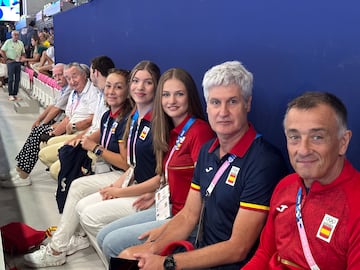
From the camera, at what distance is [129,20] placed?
444cm

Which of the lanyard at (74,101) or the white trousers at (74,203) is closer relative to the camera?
the white trousers at (74,203)

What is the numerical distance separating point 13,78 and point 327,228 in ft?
34.1

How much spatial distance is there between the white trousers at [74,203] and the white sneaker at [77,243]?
8 centimetres

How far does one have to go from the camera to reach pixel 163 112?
2.44 m

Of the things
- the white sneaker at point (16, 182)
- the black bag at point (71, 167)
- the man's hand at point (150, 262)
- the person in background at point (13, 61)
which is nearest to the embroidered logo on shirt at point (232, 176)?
the man's hand at point (150, 262)

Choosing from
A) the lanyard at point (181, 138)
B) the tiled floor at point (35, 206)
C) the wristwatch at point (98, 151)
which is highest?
the lanyard at point (181, 138)

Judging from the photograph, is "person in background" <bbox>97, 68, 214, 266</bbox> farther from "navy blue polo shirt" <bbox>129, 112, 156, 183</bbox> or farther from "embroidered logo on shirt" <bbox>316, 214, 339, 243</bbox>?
"embroidered logo on shirt" <bbox>316, 214, 339, 243</bbox>

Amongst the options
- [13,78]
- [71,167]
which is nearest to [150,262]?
[71,167]

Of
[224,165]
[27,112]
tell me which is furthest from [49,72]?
[224,165]

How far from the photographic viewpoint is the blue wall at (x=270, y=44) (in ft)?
5.73

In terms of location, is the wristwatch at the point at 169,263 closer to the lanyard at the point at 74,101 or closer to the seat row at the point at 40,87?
the lanyard at the point at 74,101

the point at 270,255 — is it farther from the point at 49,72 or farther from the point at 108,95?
the point at 49,72

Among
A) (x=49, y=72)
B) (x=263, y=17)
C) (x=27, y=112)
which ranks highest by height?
(x=263, y=17)

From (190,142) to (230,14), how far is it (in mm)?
771
